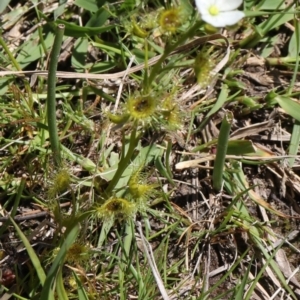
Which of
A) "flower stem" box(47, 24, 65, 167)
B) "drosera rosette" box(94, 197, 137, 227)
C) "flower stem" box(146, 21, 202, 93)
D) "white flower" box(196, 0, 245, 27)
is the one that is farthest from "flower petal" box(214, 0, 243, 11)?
"drosera rosette" box(94, 197, 137, 227)

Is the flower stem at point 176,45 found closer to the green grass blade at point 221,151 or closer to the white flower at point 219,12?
the white flower at point 219,12

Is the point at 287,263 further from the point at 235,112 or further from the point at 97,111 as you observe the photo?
the point at 97,111

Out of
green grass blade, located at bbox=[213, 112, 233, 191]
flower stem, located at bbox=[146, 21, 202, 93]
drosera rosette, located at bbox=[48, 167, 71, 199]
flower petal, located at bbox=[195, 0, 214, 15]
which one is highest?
flower petal, located at bbox=[195, 0, 214, 15]

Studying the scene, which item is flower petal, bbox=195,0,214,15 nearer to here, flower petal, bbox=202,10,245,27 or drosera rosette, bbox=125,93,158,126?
flower petal, bbox=202,10,245,27

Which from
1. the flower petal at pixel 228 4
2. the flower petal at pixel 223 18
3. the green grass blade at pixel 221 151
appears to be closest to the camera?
the flower petal at pixel 223 18

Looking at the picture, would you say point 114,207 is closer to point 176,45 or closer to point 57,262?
point 57,262

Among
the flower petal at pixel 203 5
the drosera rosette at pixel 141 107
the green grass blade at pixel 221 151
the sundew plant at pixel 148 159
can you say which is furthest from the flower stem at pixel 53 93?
the green grass blade at pixel 221 151
